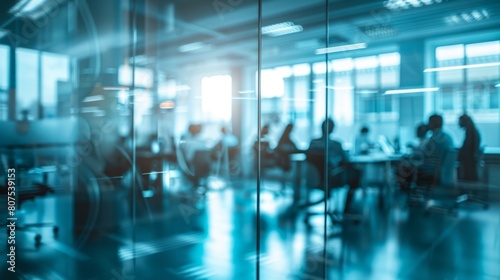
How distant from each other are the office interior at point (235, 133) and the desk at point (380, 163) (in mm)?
28

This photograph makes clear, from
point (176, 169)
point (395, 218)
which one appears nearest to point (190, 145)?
point (176, 169)

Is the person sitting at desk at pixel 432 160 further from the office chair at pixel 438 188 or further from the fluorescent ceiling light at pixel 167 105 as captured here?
the fluorescent ceiling light at pixel 167 105

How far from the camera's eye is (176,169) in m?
4.04

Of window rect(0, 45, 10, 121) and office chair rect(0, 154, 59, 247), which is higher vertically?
window rect(0, 45, 10, 121)

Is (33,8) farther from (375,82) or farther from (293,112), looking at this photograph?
(375,82)

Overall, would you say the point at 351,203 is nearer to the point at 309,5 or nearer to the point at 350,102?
the point at 350,102

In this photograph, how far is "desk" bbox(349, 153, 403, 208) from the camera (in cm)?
374

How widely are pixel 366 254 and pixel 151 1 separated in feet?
13.1

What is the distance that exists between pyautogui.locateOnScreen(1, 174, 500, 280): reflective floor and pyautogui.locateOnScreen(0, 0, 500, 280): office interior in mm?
23

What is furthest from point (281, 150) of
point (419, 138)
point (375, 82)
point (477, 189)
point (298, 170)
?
point (477, 189)

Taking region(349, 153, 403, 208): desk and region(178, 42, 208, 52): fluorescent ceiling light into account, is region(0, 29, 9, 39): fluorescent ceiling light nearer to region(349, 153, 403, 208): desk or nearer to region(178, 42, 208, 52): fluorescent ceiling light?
region(178, 42, 208, 52): fluorescent ceiling light

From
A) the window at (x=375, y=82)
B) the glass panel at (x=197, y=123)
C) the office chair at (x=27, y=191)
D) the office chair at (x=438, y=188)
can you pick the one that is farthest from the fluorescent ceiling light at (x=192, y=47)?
the office chair at (x=438, y=188)

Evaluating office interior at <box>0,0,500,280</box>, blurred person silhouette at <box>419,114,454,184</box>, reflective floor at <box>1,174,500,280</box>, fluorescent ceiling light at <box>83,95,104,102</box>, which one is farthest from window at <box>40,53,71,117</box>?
blurred person silhouette at <box>419,114,454,184</box>

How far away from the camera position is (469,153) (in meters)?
3.78
